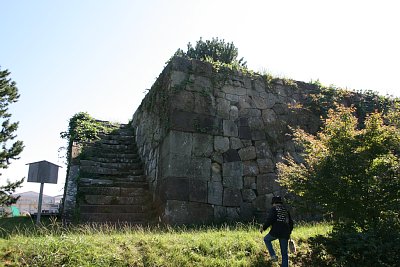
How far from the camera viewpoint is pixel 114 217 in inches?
324

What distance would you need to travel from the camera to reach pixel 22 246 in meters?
4.57

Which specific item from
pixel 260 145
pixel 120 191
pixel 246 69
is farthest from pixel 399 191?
pixel 120 191

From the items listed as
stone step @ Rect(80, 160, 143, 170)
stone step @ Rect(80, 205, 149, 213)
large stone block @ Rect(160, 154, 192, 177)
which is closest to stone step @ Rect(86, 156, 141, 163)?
stone step @ Rect(80, 160, 143, 170)

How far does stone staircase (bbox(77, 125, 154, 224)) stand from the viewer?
27.3ft

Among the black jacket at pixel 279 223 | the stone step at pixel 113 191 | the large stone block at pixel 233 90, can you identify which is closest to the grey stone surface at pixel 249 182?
the large stone block at pixel 233 90

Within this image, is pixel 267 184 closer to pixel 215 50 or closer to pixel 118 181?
pixel 118 181

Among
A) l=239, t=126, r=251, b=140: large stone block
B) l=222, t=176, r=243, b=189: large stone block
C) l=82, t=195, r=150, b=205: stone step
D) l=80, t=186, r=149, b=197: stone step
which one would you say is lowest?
l=82, t=195, r=150, b=205: stone step

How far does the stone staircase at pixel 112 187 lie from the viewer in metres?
8.31

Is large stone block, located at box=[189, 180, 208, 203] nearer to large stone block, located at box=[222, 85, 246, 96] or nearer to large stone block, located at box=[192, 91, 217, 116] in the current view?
large stone block, located at box=[192, 91, 217, 116]

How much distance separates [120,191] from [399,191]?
625cm

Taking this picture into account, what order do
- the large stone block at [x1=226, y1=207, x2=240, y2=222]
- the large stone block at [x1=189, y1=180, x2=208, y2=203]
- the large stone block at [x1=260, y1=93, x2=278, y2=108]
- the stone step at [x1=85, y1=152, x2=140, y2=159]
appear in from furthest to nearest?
the stone step at [x1=85, y1=152, x2=140, y2=159], the large stone block at [x1=260, y1=93, x2=278, y2=108], the large stone block at [x1=226, y1=207, x2=240, y2=222], the large stone block at [x1=189, y1=180, x2=208, y2=203]

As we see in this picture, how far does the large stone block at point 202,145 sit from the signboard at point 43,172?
327 cm

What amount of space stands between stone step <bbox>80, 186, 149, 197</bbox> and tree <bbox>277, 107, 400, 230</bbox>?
4.38 metres

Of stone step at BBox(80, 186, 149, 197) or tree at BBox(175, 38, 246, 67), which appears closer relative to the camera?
stone step at BBox(80, 186, 149, 197)
